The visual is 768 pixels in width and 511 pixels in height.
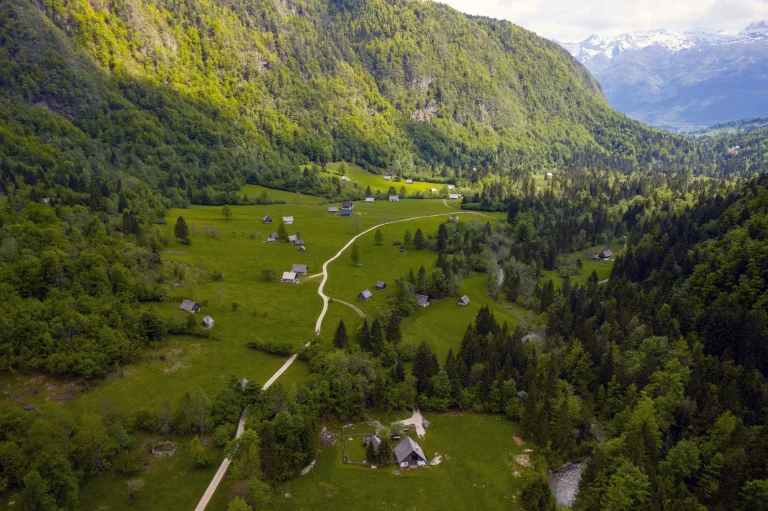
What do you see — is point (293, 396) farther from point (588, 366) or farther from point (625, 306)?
point (625, 306)

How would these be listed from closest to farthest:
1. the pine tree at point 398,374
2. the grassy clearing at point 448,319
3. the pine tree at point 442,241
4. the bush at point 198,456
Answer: the bush at point 198,456, the pine tree at point 398,374, the grassy clearing at point 448,319, the pine tree at point 442,241

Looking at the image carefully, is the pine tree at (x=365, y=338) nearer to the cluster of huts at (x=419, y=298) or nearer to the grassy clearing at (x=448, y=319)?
the grassy clearing at (x=448, y=319)

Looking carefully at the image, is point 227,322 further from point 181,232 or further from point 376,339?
point 181,232

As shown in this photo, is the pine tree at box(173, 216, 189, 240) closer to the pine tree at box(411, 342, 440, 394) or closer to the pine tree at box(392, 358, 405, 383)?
the pine tree at box(392, 358, 405, 383)

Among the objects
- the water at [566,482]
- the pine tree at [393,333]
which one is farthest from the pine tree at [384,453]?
the pine tree at [393,333]

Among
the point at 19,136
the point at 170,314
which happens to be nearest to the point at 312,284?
the point at 170,314

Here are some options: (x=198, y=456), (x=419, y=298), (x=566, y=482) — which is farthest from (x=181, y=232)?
(x=566, y=482)

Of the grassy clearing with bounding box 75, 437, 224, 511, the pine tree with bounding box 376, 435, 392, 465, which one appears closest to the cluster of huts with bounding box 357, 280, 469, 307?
the pine tree with bounding box 376, 435, 392, 465
